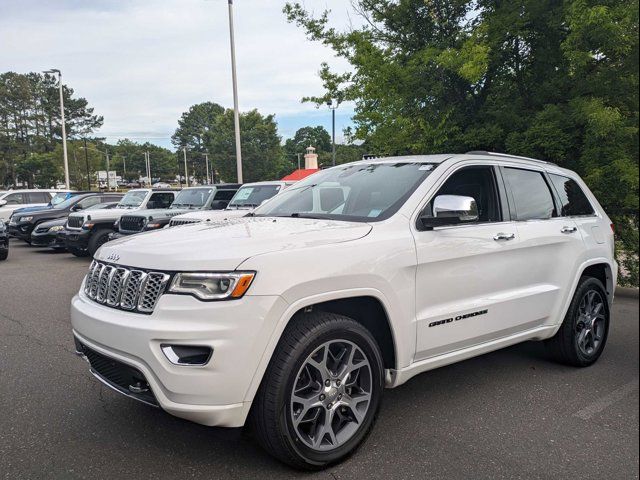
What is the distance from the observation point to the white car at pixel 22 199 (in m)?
19.1

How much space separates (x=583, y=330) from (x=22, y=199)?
68.2ft

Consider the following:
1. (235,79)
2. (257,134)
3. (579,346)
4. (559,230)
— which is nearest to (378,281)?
(559,230)

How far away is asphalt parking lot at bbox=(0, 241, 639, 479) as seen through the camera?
2865mm

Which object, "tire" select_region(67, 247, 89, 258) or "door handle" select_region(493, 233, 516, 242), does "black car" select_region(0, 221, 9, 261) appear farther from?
"door handle" select_region(493, 233, 516, 242)

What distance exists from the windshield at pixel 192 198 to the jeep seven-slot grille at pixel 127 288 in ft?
29.1

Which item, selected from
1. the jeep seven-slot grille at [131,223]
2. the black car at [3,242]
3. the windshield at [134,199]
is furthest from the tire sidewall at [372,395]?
the black car at [3,242]

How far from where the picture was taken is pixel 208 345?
2492 mm

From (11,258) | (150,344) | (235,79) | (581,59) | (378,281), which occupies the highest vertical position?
(235,79)

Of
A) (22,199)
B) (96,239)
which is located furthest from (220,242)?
(22,199)

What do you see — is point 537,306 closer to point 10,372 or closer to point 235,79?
point 10,372

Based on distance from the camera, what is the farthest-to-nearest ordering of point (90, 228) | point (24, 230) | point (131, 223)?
1. point (24, 230)
2. point (90, 228)
3. point (131, 223)

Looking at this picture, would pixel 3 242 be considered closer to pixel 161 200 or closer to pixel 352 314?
pixel 161 200

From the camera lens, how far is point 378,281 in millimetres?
2992

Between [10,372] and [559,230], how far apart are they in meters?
4.84
